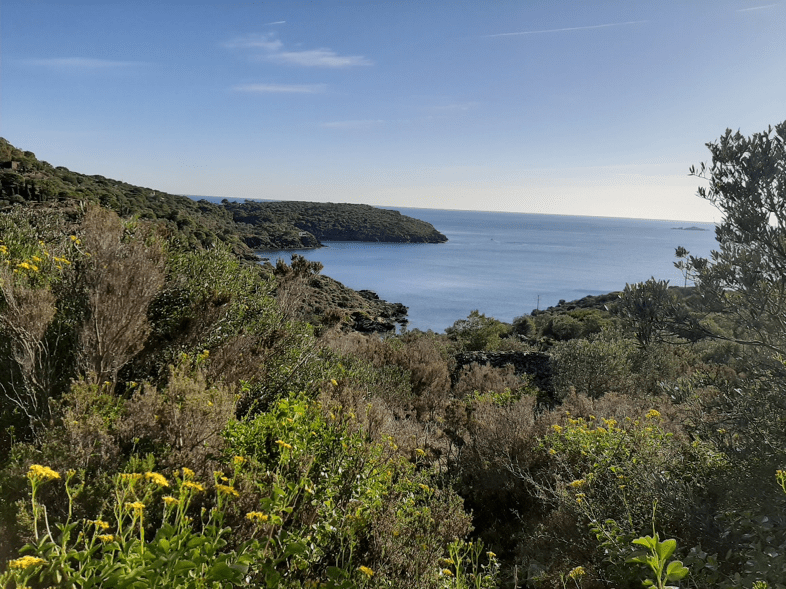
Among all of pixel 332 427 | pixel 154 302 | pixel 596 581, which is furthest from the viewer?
pixel 154 302

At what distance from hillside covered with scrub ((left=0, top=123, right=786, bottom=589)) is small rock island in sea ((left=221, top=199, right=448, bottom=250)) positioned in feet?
232

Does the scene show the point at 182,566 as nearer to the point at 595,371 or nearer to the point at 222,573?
the point at 222,573

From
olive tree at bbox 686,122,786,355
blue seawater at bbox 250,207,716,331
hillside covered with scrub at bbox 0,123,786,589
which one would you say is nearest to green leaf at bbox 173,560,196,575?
hillside covered with scrub at bbox 0,123,786,589

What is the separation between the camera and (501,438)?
562 centimetres

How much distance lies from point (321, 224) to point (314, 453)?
10934 centimetres

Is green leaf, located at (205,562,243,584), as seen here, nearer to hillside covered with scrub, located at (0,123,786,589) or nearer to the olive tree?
hillside covered with scrub, located at (0,123,786,589)

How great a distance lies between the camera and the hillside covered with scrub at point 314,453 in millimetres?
2305

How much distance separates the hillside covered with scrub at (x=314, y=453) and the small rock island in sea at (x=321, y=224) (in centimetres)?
7063

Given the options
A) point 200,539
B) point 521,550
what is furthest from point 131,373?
point 521,550

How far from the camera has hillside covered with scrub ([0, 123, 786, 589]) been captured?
2305 millimetres

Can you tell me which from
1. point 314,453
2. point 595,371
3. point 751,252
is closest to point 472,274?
point 595,371

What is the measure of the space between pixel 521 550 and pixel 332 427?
1.96 metres

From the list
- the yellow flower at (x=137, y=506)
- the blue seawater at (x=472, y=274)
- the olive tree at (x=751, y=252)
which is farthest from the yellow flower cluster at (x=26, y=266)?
the blue seawater at (x=472, y=274)

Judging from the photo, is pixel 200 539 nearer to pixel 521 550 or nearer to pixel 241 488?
pixel 241 488
